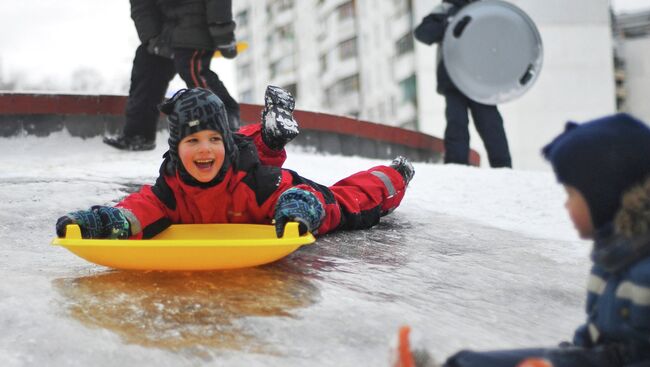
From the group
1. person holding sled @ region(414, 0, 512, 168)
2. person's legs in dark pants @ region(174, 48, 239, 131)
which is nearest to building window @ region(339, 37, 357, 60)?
person holding sled @ region(414, 0, 512, 168)

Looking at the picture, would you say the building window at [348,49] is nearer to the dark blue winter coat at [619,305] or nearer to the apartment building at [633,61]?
the apartment building at [633,61]

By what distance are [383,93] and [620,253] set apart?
22867 mm

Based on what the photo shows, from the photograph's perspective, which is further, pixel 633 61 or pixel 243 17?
pixel 243 17

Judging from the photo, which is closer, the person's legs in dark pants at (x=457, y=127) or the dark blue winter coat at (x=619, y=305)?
the dark blue winter coat at (x=619, y=305)

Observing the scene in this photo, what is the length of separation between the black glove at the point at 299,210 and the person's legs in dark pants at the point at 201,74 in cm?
190

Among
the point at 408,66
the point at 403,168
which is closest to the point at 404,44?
the point at 408,66

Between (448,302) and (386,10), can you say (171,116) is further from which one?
(386,10)

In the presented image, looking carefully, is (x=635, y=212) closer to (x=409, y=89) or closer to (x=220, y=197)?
(x=220, y=197)

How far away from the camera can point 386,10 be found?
23266mm

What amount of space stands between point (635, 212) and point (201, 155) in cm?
131

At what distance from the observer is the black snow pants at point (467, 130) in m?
4.85

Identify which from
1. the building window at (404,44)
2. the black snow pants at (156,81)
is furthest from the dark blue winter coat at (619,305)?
the building window at (404,44)

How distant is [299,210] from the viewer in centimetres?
202

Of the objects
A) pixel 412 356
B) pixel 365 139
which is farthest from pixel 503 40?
pixel 412 356
